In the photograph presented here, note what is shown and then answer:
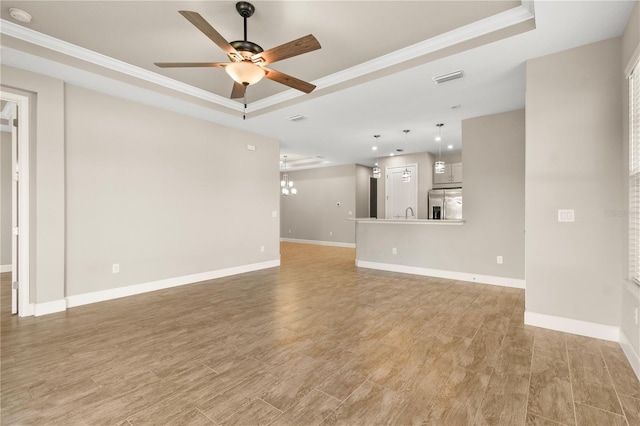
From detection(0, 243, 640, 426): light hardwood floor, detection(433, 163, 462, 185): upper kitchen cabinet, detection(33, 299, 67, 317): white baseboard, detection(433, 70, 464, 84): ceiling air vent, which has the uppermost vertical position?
detection(433, 70, 464, 84): ceiling air vent

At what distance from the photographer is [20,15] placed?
9.07 ft

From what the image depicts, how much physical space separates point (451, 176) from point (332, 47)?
6001mm

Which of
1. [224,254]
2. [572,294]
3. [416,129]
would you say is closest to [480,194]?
[416,129]

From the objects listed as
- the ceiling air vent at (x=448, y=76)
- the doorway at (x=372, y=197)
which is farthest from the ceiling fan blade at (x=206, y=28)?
the doorway at (x=372, y=197)

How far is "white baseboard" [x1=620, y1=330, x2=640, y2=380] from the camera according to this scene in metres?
2.21

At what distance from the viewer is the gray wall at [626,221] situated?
234 centimetres

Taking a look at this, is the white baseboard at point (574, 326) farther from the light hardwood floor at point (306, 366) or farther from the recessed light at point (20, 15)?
the recessed light at point (20, 15)

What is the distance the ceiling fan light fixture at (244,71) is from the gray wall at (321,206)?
7.14 meters

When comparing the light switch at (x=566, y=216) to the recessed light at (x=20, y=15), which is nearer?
the recessed light at (x=20, y=15)

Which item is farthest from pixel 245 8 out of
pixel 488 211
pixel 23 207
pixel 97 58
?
pixel 488 211

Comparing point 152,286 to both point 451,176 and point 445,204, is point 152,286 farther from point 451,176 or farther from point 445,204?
→ point 451,176

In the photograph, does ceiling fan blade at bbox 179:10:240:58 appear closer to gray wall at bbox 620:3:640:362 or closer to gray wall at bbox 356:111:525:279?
gray wall at bbox 620:3:640:362

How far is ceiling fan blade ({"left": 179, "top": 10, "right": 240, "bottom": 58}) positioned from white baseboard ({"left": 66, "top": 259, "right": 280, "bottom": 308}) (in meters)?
3.73

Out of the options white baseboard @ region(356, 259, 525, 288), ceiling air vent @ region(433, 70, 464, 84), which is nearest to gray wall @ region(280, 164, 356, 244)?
white baseboard @ region(356, 259, 525, 288)
